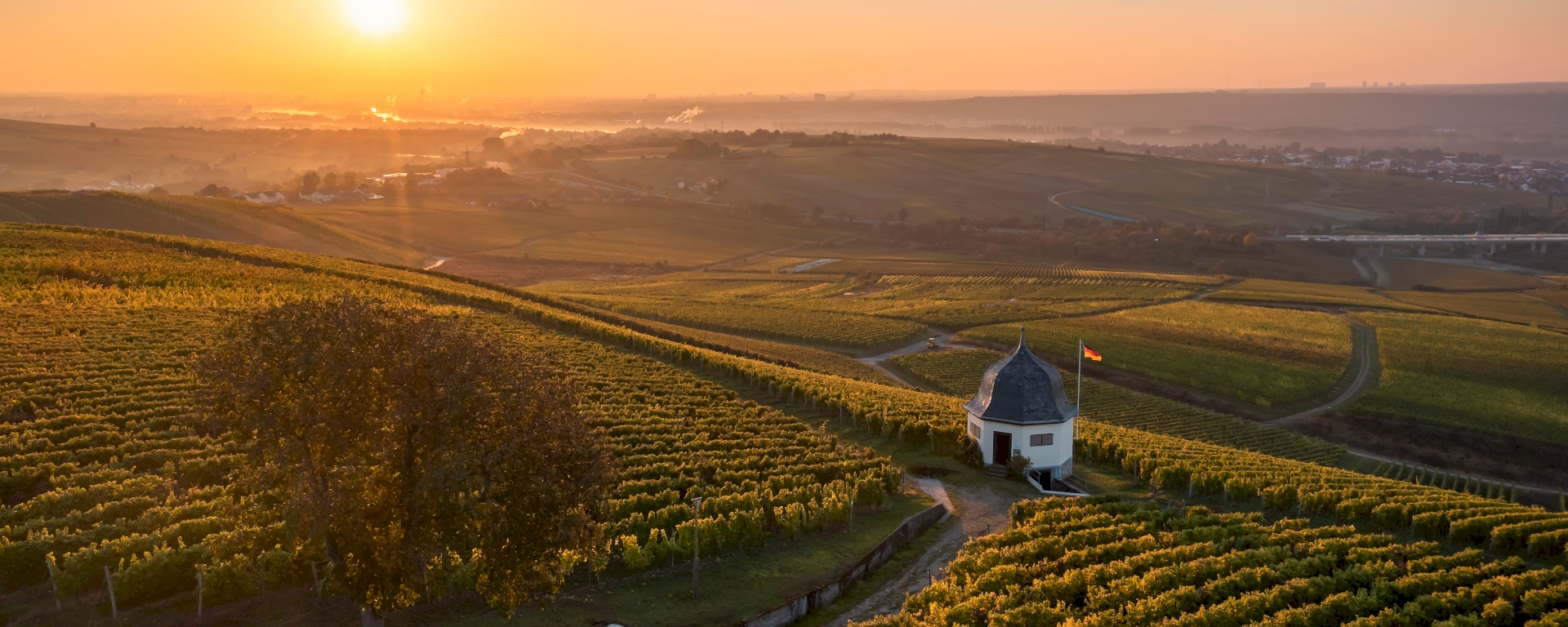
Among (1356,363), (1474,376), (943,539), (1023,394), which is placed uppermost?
(1023,394)

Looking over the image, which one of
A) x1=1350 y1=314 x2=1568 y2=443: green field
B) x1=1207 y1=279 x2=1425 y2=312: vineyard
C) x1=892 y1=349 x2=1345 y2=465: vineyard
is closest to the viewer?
x1=892 y1=349 x2=1345 y2=465: vineyard

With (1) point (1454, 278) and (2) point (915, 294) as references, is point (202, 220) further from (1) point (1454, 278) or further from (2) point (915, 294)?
(1) point (1454, 278)

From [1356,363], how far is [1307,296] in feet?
118

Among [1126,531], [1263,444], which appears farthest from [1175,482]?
[1263,444]

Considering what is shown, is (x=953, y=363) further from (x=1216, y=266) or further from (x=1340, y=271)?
(x=1340, y=271)

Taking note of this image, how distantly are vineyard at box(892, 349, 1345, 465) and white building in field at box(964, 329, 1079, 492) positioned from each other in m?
17.6

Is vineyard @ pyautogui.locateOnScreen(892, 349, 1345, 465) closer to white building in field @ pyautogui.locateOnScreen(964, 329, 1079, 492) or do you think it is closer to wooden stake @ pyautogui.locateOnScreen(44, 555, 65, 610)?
white building in field @ pyautogui.locateOnScreen(964, 329, 1079, 492)

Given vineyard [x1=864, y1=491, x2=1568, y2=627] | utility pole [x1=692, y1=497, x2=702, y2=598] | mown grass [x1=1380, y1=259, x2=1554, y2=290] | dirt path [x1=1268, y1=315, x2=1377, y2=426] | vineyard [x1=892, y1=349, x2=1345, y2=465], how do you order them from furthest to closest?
mown grass [x1=1380, y1=259, x2=1554, y2=290] < dirt path [x1=1268, y1=315, x2=1377, y2=426] < vineyard [x1=892, y1=349, x2=1345, y2=465] < utility pole [x1=692, y1=497, x2=702, y2=598] < vineyard [x1=864, y1=491, x2=1568, y2=627]

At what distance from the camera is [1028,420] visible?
39500 mm

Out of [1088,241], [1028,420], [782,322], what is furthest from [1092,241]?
[1028,420]

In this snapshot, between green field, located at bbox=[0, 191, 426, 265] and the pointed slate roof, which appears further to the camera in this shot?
green field, located at bbox=[0, 191, 426, 265]

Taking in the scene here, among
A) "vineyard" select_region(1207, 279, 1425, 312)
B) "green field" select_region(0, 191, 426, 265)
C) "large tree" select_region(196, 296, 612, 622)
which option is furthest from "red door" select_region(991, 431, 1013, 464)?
"green field" select_region(0, 191, 426, 265)

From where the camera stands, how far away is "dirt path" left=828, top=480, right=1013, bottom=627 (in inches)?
1120

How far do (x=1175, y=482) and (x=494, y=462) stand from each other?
29.1 meters
